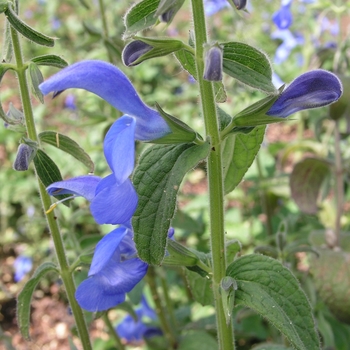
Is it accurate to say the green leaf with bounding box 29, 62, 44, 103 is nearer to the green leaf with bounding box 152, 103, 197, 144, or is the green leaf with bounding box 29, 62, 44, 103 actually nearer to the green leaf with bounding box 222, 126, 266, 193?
the green leaf with bounding box 152, 103, 197, 144

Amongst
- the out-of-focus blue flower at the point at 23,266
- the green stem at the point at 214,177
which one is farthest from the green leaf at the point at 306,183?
the out-of-focus blue flower at the point at 23,266

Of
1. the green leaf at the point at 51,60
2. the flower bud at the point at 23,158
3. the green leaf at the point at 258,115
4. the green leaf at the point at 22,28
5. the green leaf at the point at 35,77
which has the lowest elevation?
the flower bud at the point at 23,158

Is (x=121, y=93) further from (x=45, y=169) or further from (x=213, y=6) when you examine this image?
(x=213, y=6)

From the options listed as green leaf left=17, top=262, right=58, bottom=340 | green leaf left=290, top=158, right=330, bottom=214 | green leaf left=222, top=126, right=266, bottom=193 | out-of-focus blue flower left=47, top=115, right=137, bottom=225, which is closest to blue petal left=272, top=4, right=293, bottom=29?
green leaf left=290, top=158, right=330, bottom=214

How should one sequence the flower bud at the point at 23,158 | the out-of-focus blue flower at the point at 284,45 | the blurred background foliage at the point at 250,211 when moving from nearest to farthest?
the flower bud at the point at 23,158 < the blurred background foliage at the point at 250,211 < the out-of-focus blue flower at the point at 284,45

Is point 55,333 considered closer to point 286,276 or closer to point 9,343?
point 9,343

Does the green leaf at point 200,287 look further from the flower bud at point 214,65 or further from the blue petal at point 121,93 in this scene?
the flower bud at point 214,65

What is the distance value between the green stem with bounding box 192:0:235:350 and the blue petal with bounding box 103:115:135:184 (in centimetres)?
22

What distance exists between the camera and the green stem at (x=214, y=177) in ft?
3.86

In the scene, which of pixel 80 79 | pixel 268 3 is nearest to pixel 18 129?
pixel 80 79

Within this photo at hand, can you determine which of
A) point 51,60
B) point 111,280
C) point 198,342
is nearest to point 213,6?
point 198,342

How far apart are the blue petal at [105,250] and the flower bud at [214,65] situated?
1.54 ft

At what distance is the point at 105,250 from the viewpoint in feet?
4.00

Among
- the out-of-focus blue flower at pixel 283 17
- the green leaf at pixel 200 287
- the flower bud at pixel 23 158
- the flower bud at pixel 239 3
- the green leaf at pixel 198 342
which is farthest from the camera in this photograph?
the out-of-focus blue flower at pixel 283 17
